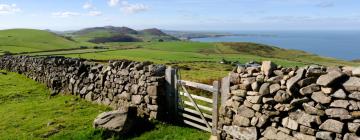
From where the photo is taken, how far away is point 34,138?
53.5 ft

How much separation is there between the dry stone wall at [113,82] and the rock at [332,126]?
27.2ft

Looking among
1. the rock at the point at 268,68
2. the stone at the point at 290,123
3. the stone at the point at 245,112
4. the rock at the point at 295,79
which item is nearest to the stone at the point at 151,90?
the stone at the point at 245,112

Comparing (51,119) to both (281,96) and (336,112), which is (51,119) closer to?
(281,96)

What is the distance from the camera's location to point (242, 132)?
13.4 m

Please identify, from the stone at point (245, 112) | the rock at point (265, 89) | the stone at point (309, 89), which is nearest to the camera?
the stone at point (309, 89)

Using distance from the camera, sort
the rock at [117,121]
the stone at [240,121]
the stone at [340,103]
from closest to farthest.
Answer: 1. the stone at [340,103]
2. the stone at [240,121]
3. the rock at [117,121]

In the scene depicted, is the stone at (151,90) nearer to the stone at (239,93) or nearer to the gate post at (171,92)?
the gate post at (171,92)

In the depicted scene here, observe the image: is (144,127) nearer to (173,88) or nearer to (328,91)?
(173,88)

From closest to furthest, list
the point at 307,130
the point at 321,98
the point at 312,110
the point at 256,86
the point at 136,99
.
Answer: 1. the point at 321,98
2. the point at 312,110
3. the point at 307,130
4. the point at 256,86
5. the point at 136,99

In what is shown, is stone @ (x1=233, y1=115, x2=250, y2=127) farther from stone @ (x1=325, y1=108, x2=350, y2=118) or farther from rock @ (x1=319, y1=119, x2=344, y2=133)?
stone @ (x1=325, y1=108, x2=350, y2=118)

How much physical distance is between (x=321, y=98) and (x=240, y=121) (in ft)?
10.9

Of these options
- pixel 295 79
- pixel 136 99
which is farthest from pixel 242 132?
pixel 136 99

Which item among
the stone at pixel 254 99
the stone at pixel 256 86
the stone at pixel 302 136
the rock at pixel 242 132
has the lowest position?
the rock at pixel 242 132

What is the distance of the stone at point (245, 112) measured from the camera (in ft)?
42.5
